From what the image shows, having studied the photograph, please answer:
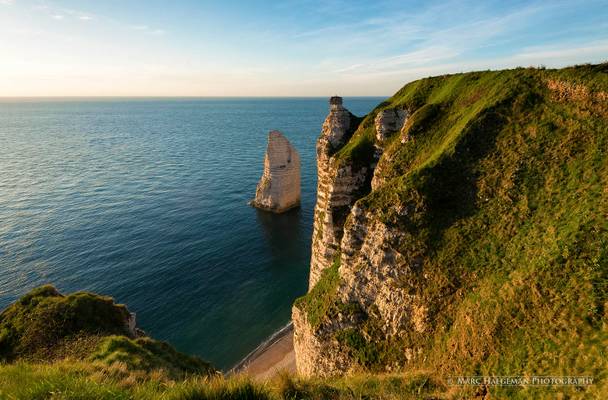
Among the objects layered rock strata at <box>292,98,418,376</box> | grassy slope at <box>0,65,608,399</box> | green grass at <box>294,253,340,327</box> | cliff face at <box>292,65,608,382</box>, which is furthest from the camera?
green grass at <box>294,253,340,327</box>

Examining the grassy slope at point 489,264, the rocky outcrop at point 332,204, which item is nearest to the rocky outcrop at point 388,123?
the rocky outcrop at point 332,204

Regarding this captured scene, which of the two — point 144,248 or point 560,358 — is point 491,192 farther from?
point 144,248

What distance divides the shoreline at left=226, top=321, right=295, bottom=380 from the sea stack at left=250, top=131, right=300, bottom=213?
37.8m

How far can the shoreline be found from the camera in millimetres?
35000

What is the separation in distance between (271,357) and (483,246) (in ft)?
90.1

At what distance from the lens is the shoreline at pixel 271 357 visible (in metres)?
35.0

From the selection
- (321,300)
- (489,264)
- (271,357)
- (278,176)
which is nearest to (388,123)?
(489,264)

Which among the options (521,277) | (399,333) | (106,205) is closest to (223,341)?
(399,333)

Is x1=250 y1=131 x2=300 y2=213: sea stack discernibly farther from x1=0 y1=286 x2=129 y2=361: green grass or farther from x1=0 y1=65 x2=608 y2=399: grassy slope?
x1=0 y1=286 x2=129 y2=361: green grass

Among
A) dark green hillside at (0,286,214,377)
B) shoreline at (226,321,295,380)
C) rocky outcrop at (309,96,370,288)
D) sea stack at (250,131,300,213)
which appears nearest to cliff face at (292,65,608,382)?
rocky outcrop at (309,96,370,288)

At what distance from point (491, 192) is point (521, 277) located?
24.5 feet

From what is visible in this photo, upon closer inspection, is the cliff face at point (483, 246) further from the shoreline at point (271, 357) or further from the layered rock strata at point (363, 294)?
the shoreline at point (271, 357)

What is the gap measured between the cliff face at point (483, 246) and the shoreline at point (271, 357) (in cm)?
Result: 765

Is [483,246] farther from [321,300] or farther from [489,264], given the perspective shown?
[321,300]
